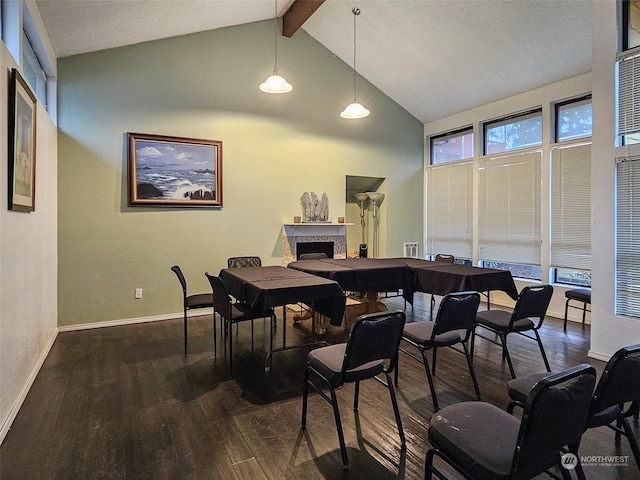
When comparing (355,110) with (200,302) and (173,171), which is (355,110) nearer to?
(173,171)

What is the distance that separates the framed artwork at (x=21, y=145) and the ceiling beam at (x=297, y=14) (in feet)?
11.2

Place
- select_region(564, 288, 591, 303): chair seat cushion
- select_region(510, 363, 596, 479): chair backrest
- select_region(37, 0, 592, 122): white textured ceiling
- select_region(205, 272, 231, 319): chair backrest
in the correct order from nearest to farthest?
select_region(510, 363, 596, 479): chair backrest < select_region(205, 272, 231, 319): chair backrest < select_region(37, 0, 592, 122): white textured ceiling < select_region(564, 288, 591, 303): chair seat cushion

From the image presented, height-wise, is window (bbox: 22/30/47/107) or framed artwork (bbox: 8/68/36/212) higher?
window (bbox: 22/30/47/107)

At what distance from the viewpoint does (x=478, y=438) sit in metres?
1.41

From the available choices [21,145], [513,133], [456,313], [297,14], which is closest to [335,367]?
[456,313]

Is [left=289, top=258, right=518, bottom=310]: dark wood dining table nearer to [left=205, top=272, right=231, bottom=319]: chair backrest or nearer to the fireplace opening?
[left=205, top=272, right=231, bottom=319]: chair backrest

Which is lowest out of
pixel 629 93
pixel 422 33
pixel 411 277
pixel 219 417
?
pixel 219 417

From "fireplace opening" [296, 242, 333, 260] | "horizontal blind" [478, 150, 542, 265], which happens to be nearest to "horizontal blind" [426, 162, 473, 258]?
"horizontal blind" [478, 150, 542, 265]

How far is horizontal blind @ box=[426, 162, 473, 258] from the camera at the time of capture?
6.25 metres

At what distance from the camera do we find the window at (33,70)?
3.10m

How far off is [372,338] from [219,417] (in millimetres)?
1195

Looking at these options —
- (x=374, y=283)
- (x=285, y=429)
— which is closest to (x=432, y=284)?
(x=374, y=283)

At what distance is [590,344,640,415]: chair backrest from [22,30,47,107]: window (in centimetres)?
428

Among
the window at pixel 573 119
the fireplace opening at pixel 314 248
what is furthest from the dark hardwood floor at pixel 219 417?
the window at pixel 573 119
